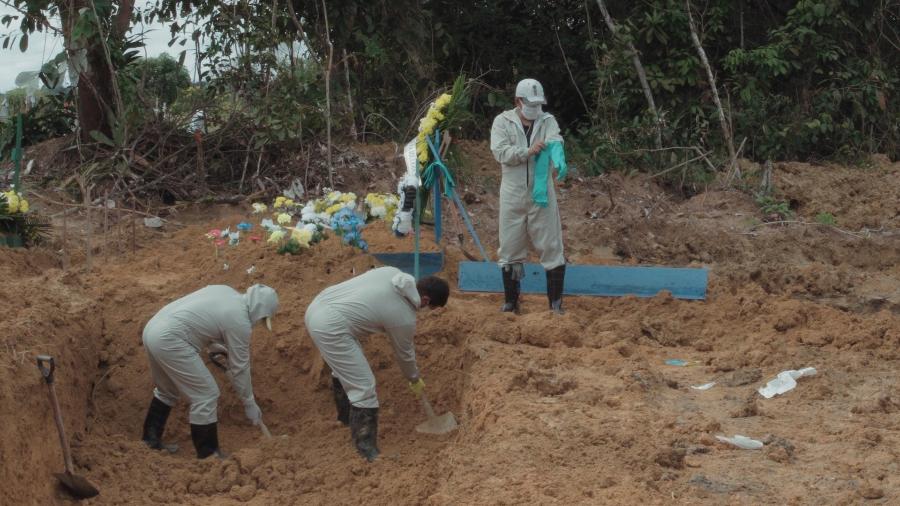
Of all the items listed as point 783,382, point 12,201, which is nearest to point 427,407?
point 783,382

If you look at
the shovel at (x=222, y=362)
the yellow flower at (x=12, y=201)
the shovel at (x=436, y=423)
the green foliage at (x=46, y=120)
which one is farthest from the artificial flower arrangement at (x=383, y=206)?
the green foliage at (x=46, y=120)

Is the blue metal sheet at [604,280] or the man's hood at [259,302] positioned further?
the blue metal sheet at [604,280]

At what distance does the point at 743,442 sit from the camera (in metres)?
4.68

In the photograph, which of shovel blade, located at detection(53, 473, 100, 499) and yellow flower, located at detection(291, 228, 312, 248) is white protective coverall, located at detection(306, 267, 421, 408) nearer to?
shovel blade, located at detection(53, 473, 100, 499)

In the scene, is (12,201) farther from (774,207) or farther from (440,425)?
(774,207)

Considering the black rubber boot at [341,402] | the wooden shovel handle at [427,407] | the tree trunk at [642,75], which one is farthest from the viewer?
the tree trunk at [642,75]

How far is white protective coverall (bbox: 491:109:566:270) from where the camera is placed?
7.12 metres

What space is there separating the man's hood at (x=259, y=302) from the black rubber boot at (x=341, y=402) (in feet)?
2.45

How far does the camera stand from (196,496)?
18.1ft

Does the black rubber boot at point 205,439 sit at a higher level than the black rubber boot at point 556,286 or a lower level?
lower

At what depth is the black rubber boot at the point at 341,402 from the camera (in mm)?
6320

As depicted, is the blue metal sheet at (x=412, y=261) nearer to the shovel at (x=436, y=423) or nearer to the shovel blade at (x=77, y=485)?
the shovel at (x=436, y=423)

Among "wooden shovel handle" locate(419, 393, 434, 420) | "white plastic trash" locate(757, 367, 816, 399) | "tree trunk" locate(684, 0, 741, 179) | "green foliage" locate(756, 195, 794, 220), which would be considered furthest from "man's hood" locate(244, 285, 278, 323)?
"tree trunk" locate(684, 0, 741, 179)

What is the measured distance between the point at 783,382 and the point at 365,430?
2.28 metres
